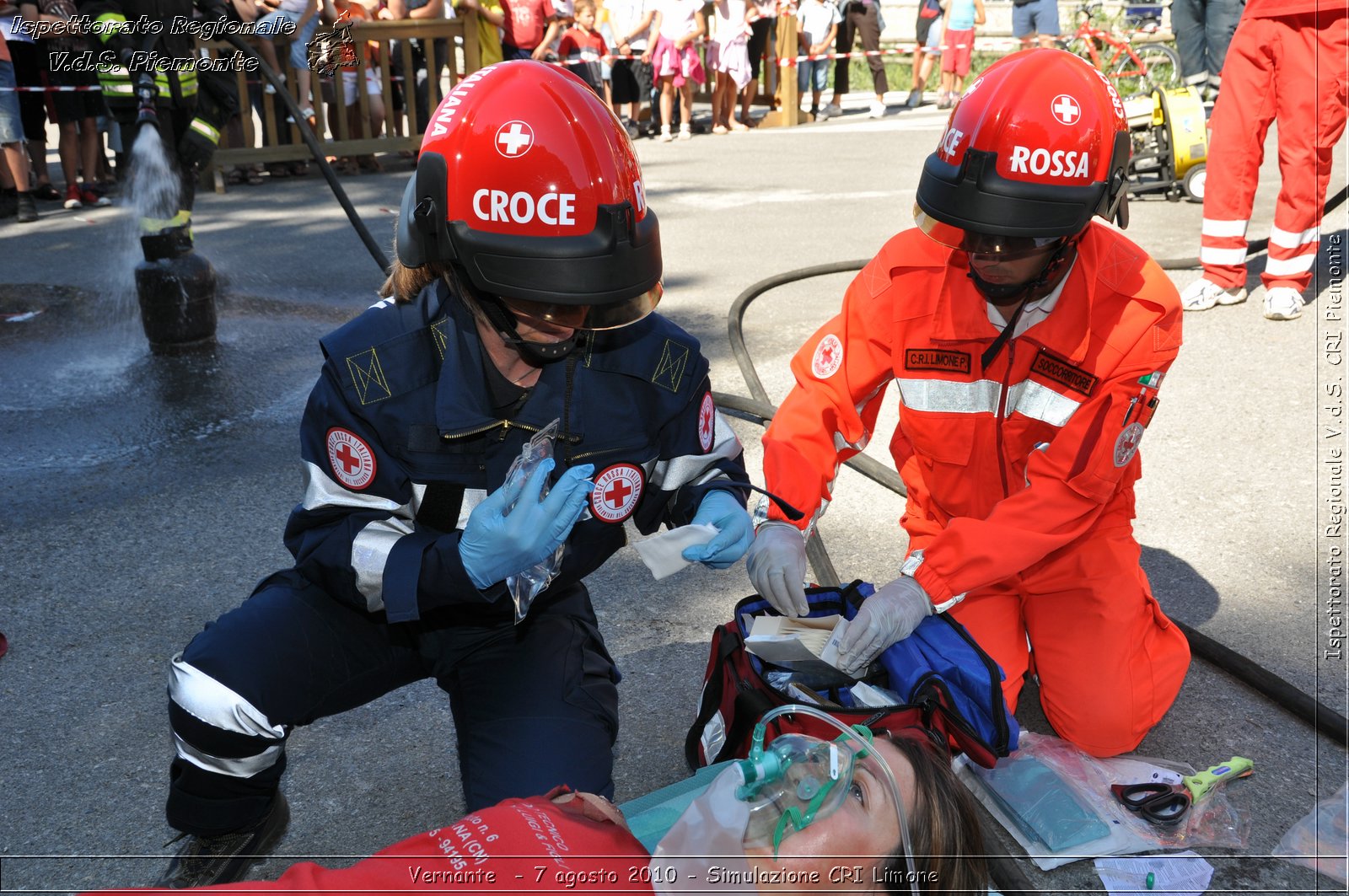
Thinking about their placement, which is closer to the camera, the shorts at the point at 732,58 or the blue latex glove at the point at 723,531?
the blue latex glove at the point at 723,531

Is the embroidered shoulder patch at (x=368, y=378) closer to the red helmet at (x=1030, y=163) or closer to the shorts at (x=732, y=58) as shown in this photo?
the red helmet at (x=1030, y=163)

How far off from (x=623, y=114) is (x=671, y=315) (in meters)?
8.16

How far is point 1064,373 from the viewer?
9.16 ft

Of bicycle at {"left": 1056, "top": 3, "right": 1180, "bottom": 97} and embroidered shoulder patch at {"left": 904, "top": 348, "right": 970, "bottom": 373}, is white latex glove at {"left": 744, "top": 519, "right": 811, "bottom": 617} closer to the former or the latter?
embroidered shoulder patch at {"left": 904, "top": 348, "right": 970, "bottom": 373}

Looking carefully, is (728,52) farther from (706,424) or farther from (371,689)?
(371,689)

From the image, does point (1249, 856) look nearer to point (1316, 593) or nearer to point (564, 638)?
point (1316, 593)

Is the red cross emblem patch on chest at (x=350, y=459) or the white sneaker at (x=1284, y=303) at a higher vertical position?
the red cross emblem patch on chest at (x=350, y=459)

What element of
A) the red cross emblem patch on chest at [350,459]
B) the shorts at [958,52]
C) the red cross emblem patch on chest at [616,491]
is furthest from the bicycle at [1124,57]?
the red cross emblem patch on chest at [350,459]

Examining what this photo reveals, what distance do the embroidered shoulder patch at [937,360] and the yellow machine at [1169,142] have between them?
5.87 m

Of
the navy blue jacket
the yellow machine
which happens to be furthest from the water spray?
the yellow machine

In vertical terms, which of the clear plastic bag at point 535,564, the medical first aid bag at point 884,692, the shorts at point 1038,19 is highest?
the shorts at point 1038,19

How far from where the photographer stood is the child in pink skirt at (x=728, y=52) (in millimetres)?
13227

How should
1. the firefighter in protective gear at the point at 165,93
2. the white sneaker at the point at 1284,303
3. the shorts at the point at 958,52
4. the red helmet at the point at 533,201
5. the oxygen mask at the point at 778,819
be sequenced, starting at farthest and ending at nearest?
the shorts at the point at 958,52, the white sneaker at the point at 1284,303, the firefighter in protective gear at the point at 165,93, the red helmet at the point at 533,201, the oxygen mask at the point at 778,819

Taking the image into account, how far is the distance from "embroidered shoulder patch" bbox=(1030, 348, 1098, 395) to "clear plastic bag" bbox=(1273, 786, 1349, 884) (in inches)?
42.0
